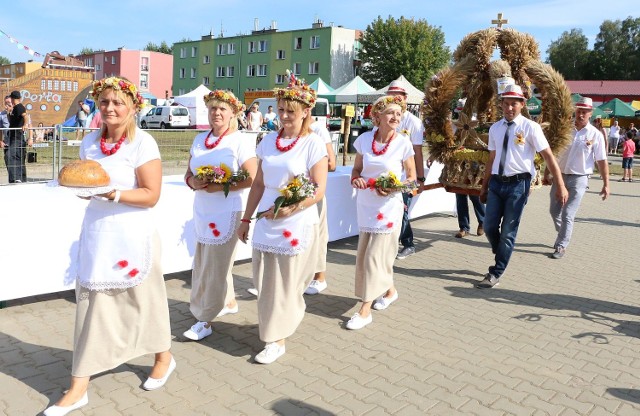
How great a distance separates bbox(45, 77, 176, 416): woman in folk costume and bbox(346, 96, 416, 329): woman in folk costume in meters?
2.07

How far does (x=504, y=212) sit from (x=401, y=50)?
166 ft

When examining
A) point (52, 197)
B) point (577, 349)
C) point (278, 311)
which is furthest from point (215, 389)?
point (577, 349)

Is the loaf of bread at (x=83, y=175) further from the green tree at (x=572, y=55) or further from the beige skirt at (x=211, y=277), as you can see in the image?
the green tree at (x=572, y=55)

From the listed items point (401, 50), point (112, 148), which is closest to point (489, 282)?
point (112, 148)

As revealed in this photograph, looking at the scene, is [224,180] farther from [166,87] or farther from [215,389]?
[166,87]

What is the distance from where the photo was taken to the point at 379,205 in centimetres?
505

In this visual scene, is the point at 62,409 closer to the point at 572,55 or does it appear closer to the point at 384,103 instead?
the point at 384,103

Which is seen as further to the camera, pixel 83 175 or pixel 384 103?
pixel 384 103

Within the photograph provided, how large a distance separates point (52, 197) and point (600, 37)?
74976 mm

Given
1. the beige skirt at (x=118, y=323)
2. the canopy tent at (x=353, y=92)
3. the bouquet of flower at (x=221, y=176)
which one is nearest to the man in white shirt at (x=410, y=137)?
the bouquet of flower at (x=221, y=176)

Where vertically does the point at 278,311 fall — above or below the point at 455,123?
below

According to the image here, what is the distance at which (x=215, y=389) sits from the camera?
3.77m

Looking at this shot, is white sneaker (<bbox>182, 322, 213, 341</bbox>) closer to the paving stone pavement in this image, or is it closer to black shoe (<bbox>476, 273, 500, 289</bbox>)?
the paving stone pavement

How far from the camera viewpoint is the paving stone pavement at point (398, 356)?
364 cm
